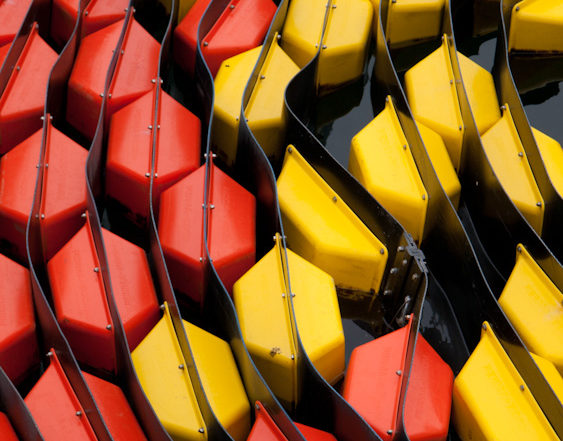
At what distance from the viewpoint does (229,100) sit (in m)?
5.44

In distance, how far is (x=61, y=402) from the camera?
12.9ft

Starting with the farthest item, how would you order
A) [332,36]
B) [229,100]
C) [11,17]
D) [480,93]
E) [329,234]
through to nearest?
[11,17] → [332,36] → [480,93] → [229,100] → [329,234]

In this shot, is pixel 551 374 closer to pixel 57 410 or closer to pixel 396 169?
pixel 396 169

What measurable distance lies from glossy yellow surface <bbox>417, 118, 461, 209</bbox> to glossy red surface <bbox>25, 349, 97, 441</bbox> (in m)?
2.35

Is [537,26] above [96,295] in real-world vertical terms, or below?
above

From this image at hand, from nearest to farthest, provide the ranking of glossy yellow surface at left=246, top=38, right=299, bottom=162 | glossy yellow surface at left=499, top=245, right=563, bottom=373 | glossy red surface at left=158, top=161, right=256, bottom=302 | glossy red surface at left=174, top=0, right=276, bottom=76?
glossy yellow surface at left=499, top=245, right=563, bottom=373 → glossy red surface at left=158, top=161, right=256, bottom=302 → glossy yellow surface at left=246, top=38, right=299, bottom=162 → glossy red surface at left=174, top=0, right=276, bottom=76

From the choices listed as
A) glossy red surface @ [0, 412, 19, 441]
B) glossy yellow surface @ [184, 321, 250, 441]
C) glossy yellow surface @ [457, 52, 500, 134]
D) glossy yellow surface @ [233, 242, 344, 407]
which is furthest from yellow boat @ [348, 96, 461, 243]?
glossy red surface @ [0, 412, 19, 441]

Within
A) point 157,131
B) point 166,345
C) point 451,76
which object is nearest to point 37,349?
point 166,345

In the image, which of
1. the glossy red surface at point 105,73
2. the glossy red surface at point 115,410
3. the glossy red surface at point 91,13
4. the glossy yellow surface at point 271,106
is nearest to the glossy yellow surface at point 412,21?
the glossy yellow surface at point 271,106

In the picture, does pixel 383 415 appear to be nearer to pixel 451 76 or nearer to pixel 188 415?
pixel 188 415

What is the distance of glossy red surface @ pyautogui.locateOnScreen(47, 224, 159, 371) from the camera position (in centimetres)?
429

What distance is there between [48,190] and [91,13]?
1.73 meters

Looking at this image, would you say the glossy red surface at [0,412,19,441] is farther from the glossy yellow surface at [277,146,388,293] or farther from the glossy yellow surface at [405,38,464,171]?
the glossy yellow surface at [405,38,464,171]

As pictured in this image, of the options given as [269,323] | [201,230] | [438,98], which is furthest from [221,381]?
[438,98]
